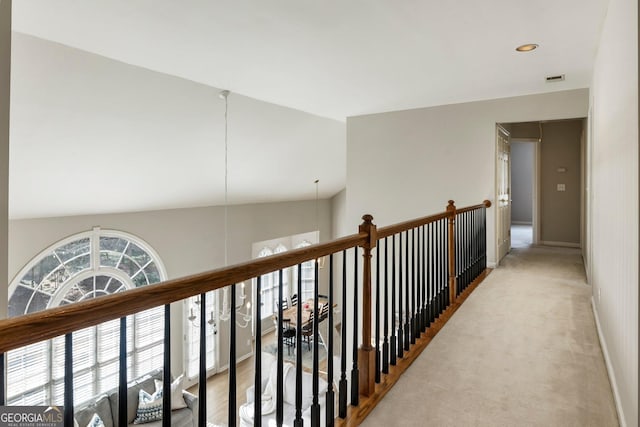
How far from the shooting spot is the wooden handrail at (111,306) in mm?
763

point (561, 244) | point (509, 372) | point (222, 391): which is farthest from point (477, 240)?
point (222, 391)

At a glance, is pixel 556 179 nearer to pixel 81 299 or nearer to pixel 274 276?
pixel 274 276

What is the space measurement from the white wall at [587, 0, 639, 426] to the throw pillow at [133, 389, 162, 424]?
5.17 meters

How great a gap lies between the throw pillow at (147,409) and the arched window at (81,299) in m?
1.11

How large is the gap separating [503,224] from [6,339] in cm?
611

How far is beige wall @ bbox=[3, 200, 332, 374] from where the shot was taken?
5863mm

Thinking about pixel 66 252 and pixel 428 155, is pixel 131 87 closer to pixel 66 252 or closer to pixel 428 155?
pixel 66 252

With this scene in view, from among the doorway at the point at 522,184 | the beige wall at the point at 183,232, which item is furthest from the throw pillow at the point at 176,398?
the doorway at the point at 522,184

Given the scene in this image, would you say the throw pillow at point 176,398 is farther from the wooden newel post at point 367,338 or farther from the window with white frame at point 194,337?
the wooden newel post at point 367,338

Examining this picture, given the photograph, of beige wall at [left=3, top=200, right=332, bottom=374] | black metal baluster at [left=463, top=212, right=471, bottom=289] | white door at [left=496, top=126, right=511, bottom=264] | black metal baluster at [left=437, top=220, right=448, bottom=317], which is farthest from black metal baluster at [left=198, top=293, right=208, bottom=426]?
beige wall at [left=3, top=200, right=332, bottom=374]

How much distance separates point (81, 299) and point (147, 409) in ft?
6.40

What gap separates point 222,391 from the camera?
A: 25.2 ft

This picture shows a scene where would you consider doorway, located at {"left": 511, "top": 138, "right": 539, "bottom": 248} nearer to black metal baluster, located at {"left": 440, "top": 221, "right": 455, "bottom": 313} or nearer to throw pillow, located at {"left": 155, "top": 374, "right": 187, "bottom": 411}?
black metal baluster, located at {"left": 440, "top": 221, "right": 455, "bottom": 313}

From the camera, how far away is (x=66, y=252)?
250 inches
